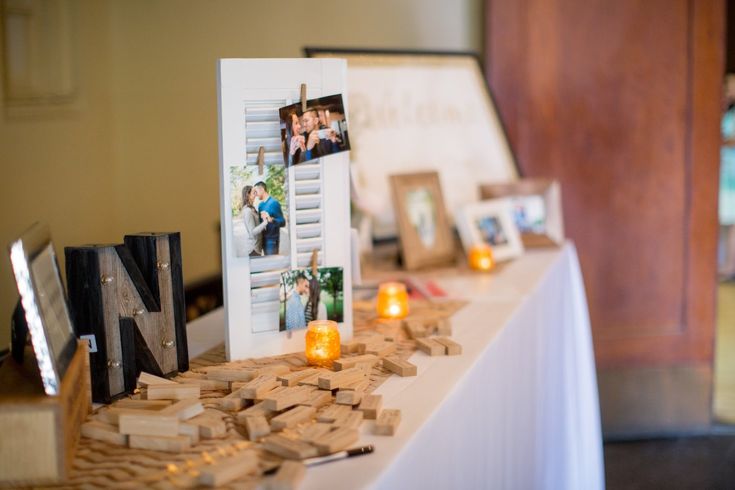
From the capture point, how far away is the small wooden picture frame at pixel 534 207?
239 centimetres

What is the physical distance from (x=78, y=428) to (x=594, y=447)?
5.23 ft

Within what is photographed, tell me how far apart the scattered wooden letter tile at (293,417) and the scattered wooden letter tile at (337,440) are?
59 mm

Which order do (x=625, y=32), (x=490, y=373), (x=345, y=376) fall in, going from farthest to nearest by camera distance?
(x=625, y=32), (x=490, y=373), (x=345, y=376)

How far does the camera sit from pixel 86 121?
251 cm

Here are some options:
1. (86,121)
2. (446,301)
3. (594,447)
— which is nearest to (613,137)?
(594,447)

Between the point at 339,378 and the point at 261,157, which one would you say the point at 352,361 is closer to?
the point at 339,378

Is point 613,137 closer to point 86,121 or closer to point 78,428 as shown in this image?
point 86,121

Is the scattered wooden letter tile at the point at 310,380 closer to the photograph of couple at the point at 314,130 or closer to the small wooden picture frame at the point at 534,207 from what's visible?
the photograph of couple at the point at 314,130

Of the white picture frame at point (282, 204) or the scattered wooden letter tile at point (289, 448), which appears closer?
the scattered wooden letter tile at point (289, 448)

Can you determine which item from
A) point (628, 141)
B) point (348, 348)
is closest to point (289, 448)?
point (348, 348)

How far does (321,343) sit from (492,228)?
1128 mm

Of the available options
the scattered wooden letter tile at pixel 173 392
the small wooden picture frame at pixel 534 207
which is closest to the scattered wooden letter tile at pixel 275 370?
the scattered wooden letter tile at pixel 173 392

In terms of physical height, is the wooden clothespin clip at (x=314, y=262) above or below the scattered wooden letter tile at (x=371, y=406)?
above

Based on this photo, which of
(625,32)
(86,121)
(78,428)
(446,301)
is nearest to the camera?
(78,428)
